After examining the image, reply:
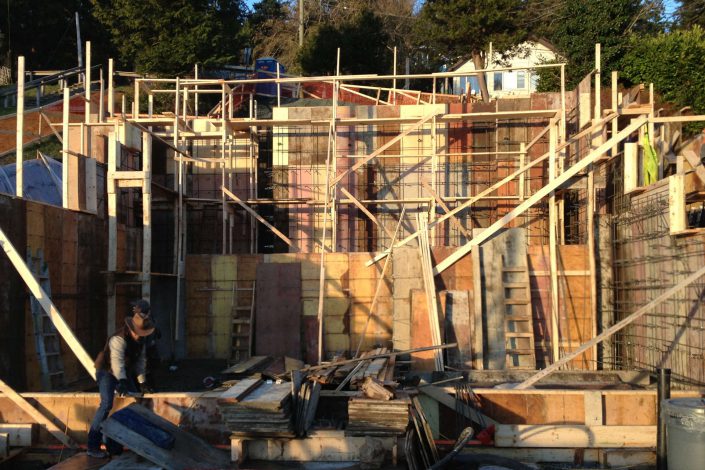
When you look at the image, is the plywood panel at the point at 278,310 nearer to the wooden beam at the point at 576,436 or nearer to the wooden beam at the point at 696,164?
the wooden beam at the point at 576,436

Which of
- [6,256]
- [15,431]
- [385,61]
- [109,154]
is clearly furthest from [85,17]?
[15,431]

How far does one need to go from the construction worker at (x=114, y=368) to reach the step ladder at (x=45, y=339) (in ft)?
11.0

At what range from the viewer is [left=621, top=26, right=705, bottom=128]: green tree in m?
25.3

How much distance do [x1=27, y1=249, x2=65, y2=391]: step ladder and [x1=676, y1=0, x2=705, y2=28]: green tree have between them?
99.2ft

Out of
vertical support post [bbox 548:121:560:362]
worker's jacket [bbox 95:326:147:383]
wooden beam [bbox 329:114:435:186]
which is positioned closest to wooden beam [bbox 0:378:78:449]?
worker's jacket [bbox 95:326:147:383]

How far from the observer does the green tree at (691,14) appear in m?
33.0

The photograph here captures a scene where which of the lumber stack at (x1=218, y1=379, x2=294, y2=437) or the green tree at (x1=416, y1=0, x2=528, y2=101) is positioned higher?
the green tree at (x1=416, y1=0, x2=528, y2=101)

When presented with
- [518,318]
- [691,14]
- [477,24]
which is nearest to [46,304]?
[518,318]

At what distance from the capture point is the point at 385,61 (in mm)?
36438

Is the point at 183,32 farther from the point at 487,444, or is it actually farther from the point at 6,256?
the point at 487,444

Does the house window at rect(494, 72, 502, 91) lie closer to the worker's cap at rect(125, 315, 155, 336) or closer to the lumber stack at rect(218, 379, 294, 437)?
the worker's cap at rect(125, 315, 155, 336)

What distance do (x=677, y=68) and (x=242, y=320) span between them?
17.9 metres

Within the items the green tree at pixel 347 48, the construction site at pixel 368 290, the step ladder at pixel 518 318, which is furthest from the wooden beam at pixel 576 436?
the green tree at pixel 347 48

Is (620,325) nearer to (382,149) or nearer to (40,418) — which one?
(40,418)
